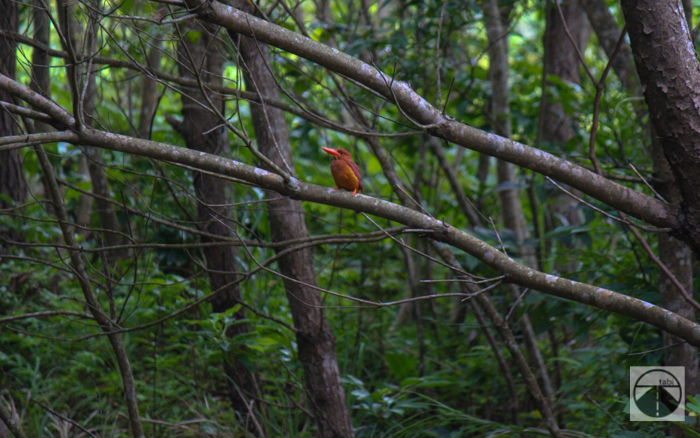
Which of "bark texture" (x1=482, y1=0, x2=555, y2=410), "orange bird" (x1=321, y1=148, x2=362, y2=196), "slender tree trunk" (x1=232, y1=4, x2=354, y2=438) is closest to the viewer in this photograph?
"orange bird" (x1=321, y1=148, x2=362, y2=196)

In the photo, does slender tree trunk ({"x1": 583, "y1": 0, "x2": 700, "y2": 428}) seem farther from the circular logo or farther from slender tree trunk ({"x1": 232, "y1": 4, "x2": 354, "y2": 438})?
slender tree trunk ({"x1": 232, "y1": 4, "x2": 354, "y2": 438})

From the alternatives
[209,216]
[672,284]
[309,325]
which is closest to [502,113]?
[672,284]

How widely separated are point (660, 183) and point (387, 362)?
269 centimetres

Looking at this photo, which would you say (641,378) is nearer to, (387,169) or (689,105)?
(689,105)

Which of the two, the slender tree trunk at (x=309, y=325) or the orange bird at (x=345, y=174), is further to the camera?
the slender tree trunk at (x=309, y=325)

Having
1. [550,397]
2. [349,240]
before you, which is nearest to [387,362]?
[550,397]

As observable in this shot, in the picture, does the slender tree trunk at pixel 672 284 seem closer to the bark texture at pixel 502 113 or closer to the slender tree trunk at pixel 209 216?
the bark texture at pixel 502 113

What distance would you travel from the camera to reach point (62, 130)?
198 cm
